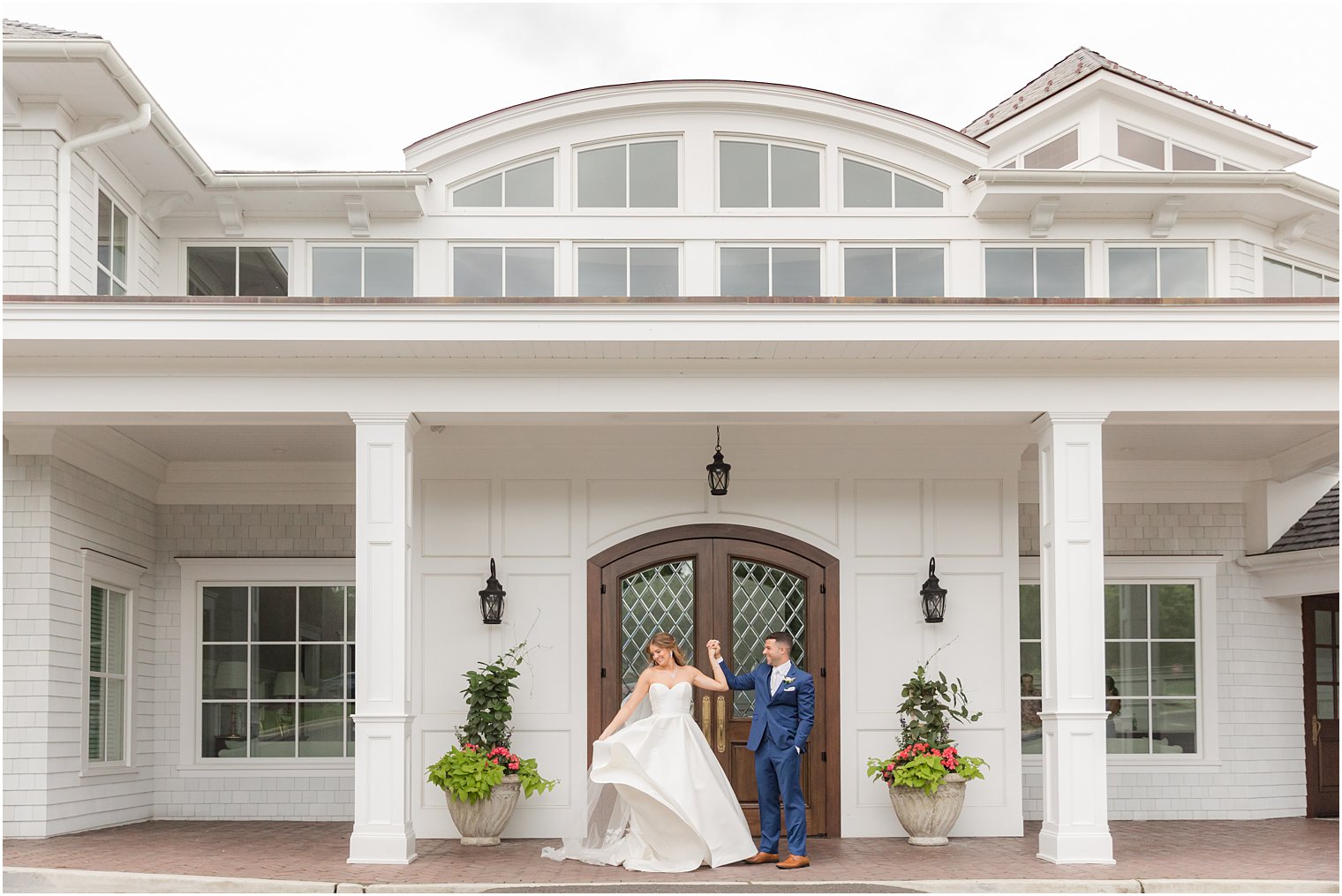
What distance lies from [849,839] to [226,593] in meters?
6.30

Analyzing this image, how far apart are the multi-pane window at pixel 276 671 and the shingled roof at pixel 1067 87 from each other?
323 inches

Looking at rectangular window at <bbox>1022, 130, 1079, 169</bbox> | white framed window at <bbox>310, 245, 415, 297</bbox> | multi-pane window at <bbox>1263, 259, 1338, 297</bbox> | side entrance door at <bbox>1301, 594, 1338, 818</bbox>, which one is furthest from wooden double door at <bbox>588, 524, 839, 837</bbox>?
multi-pane window at <bbox>1263, 259, 1338, 297</bbox>

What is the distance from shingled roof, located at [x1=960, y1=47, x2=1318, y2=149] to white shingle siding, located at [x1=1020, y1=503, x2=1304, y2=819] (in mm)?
4117

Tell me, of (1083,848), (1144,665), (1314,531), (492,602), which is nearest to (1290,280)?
(1314,531)

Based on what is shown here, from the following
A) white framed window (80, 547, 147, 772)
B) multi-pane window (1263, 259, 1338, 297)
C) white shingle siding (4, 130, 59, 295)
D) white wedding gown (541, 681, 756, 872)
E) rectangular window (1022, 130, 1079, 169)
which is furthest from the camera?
rectangular window (1022, 130, 1079, 169)

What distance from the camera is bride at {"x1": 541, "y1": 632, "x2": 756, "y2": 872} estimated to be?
924 cm

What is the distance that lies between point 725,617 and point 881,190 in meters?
4.54

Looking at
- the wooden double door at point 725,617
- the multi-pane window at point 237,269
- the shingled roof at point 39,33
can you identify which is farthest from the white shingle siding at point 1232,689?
the shingled roof at point 39,33

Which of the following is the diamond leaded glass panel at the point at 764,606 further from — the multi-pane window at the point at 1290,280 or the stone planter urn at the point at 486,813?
the multi-pane window at the point at 1290,280

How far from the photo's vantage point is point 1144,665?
13.1 meters

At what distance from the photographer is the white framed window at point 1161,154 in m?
13.9

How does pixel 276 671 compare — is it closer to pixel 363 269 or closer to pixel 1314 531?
pixel 363 269

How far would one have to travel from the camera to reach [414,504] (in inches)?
456

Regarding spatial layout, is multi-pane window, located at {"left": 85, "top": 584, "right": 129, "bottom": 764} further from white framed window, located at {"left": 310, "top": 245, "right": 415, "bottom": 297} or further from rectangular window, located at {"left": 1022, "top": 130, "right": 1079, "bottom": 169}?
rectangular window, located at {"left": 1022, "top": 130, "right": 1079, "bottom": 169}
